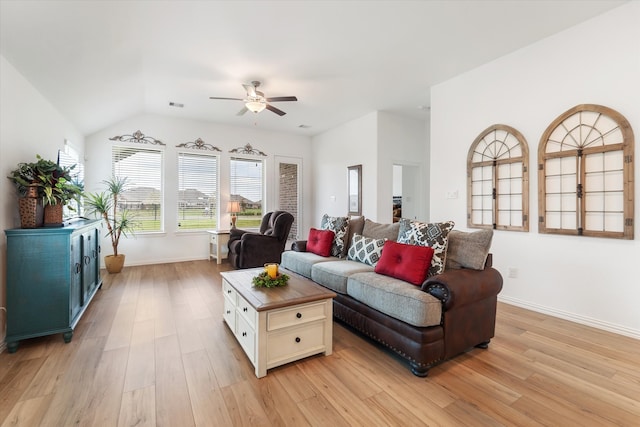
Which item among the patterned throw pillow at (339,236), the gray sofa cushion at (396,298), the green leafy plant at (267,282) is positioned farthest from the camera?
the patterned throw pillow at (339,236)

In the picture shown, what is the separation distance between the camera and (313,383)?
192cm

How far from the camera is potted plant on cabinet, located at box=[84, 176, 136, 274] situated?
4844 millimetres

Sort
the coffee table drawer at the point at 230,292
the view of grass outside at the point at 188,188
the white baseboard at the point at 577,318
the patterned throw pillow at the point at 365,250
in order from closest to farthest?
the coffee table drawer at the point at 230,292
the white baseboard at the point at 577,318
the patterned throw pillow at the point at 365,250
the view of grass outside at the point at 188,188

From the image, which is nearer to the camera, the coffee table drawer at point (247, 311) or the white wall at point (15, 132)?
the coffee table drawer at point (247, 311)

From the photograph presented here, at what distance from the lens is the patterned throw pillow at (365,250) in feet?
9.96

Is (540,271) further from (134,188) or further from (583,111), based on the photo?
(134,188)

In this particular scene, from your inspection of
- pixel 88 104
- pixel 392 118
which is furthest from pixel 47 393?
pixel 392 118

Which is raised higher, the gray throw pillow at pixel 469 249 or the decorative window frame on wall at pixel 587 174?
the decorative window frame on wall at pixel 587 174

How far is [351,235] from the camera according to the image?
12.0ft

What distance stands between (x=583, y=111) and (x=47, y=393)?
486cm

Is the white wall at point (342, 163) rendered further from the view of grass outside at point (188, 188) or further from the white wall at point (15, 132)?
the white wall at point (15, 132)

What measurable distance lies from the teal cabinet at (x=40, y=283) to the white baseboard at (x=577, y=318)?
448 centimetres

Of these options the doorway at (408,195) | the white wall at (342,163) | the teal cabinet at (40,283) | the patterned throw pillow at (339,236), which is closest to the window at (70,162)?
the teal cabinet at (40,283)

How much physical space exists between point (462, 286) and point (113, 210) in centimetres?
570
